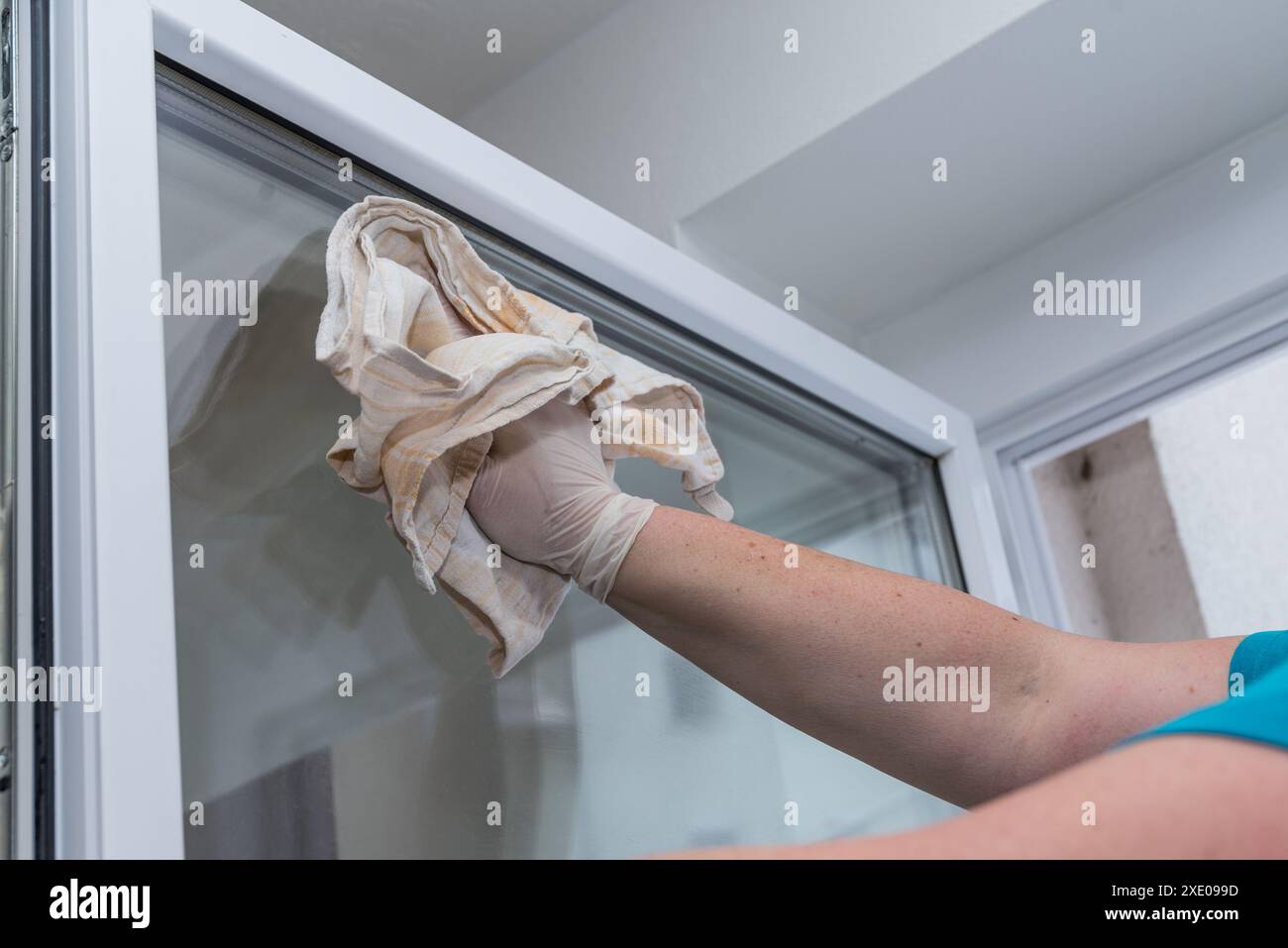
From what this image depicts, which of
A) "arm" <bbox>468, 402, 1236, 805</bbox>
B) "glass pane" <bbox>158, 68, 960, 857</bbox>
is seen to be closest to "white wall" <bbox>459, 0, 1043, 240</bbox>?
"glass pane" <bbox>158, 68, 960, 857</bbox>

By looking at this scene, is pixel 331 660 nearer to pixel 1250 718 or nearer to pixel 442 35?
pixel 1250 718

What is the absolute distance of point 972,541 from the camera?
136cm

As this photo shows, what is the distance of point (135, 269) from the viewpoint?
638 millimetres

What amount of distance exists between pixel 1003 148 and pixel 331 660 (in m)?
0.87

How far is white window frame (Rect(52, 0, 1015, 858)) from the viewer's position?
54cm

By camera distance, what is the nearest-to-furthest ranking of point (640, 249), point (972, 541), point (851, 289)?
point (640, 249) < point (972, 541) < point (851, 289)

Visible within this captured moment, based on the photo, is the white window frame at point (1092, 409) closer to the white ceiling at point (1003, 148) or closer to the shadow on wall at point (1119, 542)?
the shadow on wall at point (1119, 542)

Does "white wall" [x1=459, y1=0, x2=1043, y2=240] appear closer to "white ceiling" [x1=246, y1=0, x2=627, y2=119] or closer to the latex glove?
"white ceiling" [x1=246, y1=0, x2=627, y2=119]

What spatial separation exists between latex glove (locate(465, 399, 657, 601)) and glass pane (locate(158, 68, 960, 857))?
92 millimetres

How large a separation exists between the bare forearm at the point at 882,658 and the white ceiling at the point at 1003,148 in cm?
63
